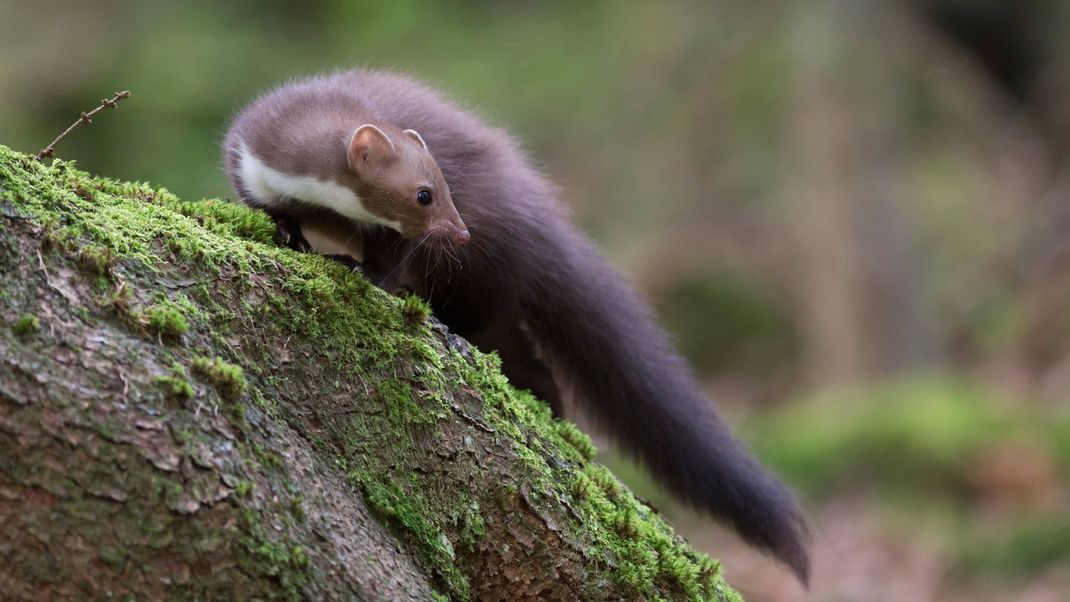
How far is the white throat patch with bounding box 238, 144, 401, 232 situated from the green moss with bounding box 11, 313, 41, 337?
1.67 m

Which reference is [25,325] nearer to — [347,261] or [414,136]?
[347,261]

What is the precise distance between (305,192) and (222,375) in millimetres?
1518

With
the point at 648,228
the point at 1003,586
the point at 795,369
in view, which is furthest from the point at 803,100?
the point at 1003,586

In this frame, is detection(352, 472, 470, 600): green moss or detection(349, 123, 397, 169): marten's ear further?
detection(349, 123, 397, 169): marten's ear

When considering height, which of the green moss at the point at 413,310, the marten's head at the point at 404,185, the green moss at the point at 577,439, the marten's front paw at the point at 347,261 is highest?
the marten's head at the point at 404,185

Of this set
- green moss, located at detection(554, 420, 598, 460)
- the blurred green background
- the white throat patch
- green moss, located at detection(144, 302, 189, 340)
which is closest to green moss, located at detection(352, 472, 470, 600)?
green moss, located at detection(144, 302, 189, 340)

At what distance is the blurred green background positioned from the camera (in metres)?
11.7

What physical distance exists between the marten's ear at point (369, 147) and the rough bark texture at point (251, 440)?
499mm

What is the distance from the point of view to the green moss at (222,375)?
252cm

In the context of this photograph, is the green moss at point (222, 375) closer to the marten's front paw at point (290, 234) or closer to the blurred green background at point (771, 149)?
the marten's front paw at point (290, 234)

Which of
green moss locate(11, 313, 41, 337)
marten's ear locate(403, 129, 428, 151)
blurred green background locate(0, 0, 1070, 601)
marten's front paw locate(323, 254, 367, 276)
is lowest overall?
green moss locate(11, 313, 41, 337)

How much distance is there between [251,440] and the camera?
253 centimetres

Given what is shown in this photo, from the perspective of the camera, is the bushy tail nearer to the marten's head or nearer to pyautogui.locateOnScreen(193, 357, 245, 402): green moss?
the marten's head

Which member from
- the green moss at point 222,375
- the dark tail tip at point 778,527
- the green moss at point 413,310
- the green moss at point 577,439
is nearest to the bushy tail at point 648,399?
the dark tail tip at point 778,527
